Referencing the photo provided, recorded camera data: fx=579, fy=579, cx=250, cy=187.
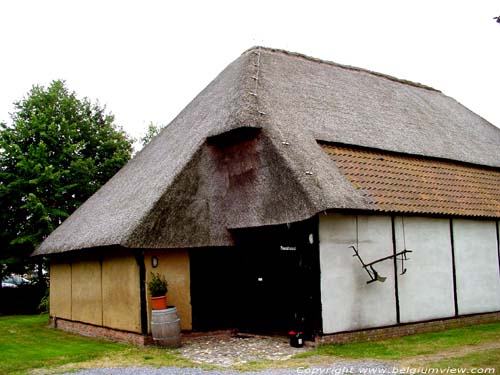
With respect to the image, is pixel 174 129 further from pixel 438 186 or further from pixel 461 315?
pixel 461 315

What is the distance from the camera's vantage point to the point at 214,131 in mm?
14992

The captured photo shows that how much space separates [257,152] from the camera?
14164mm

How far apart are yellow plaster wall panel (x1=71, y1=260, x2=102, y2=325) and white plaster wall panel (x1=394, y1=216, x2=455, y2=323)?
798 centimetres

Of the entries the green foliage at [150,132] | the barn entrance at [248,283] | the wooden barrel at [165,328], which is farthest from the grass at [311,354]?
the green foliage at [150,132]

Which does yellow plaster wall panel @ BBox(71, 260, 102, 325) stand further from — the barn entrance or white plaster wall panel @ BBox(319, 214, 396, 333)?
white plaster wall panel @ BBox(319, 214, 396, 333)

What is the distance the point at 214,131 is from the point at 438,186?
6.35 metres

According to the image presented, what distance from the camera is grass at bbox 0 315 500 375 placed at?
1034 cm

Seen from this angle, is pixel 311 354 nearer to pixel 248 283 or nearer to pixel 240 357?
pixel 240 357

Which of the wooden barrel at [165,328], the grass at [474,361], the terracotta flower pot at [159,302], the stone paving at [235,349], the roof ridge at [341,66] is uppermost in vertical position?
the roof ridge at [341,66]

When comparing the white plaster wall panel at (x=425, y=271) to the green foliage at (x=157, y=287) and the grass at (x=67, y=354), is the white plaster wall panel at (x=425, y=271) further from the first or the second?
the grass at (x=67, y=354)

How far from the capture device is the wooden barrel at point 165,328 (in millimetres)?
12719

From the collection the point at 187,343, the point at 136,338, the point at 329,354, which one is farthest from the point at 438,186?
the point at 136,338

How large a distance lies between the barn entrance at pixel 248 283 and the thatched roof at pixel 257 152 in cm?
88

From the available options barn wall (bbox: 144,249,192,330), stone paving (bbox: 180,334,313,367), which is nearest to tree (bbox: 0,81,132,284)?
barn wall (bbox: 144,249,192,330)
